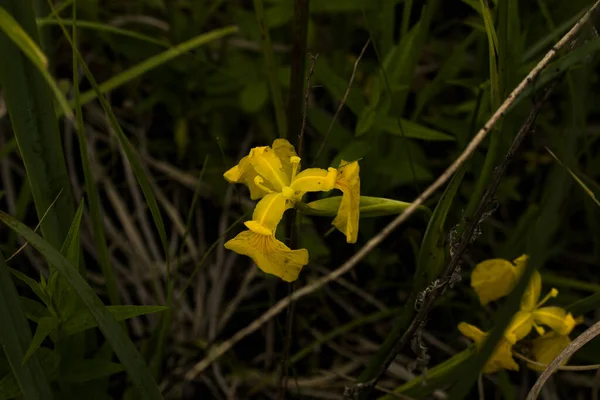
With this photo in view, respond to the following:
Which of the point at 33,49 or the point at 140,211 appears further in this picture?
the point at 140,211

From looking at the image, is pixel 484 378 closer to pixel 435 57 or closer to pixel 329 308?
pixel 329 308

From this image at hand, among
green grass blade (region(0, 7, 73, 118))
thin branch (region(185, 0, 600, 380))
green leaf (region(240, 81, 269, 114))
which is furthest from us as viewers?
green leaf (region(240, 81, 269, 114))

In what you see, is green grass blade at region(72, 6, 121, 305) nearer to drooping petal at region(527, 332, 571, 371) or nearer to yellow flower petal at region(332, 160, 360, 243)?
yellow flower petal at region(332, 160, 360, 243)

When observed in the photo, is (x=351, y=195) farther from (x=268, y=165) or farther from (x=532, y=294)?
(x=532, y=294)

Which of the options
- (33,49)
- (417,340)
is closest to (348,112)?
(417,340)

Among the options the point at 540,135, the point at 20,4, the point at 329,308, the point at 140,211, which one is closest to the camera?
the point at 20,4

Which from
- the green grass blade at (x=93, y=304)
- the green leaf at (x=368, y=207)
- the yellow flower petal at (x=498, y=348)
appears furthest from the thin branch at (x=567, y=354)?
the green grass blade at (x=93, y=304)

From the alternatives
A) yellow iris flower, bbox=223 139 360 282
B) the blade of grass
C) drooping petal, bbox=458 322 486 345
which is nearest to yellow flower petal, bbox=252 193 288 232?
yellow iris flower, bbox=223 139 360 282
